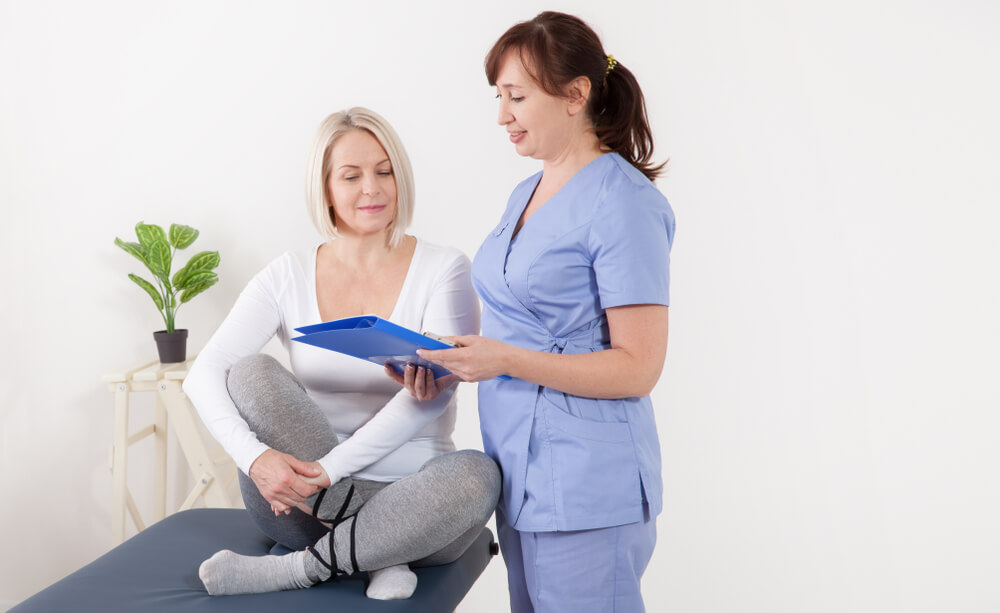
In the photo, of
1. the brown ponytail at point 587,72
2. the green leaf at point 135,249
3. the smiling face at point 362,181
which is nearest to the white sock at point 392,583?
the smiling face at point 362,181

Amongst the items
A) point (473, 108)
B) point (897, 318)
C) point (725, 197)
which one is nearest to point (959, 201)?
point (897, 318)

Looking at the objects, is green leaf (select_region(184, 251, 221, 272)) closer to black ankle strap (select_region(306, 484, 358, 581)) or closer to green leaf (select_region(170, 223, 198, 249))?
green leaf (select_region(170, 223, 198, 249))

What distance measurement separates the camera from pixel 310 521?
5.37 ft

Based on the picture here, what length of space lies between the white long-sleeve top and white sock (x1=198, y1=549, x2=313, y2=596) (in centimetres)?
24

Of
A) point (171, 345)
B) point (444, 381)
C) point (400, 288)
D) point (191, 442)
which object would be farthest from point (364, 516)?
point (171, 345)

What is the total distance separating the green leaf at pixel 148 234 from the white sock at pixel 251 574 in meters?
1.19

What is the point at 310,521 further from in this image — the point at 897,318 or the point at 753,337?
the point at 897,318

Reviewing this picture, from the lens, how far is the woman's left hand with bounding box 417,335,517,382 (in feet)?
4.19

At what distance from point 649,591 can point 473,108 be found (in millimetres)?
1573

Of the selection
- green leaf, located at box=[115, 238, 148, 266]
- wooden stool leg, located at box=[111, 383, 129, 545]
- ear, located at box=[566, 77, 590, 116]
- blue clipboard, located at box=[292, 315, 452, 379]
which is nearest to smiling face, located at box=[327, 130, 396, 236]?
blue clipboard, located at box=[292, 315, 452, 379]

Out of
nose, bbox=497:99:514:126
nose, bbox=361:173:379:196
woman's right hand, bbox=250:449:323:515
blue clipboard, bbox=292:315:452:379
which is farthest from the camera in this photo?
Result: nose, bbox=361:173:379:196

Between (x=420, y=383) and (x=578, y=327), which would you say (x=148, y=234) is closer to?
(x=420, y=383)

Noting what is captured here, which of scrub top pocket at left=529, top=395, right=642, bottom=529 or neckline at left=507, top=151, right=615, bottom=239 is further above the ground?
neckline at left=507, top=151, right=615, bottom=239

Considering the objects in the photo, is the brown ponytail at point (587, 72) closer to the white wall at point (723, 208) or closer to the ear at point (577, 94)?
the ear at point (577, 94)
